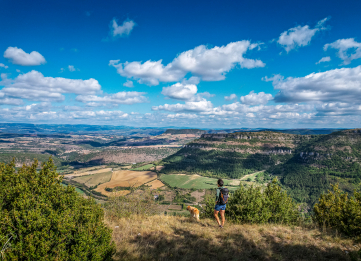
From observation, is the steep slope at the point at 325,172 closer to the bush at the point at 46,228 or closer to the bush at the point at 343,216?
the bush at the point at 343,216

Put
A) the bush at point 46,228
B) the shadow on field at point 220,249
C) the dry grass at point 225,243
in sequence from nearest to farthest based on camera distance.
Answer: the bush at point 46,228 → the shadow on field at point 220,249 → the dry grass at point 225,243

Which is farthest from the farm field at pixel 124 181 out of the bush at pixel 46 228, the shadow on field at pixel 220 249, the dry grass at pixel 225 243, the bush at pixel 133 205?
the bush at pixel 46 228

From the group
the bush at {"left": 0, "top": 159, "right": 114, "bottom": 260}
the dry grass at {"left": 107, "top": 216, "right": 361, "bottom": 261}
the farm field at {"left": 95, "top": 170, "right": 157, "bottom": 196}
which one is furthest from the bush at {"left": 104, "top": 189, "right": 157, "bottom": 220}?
the farm field at {"left": 95, "top": 170, "right": 157, "bottom": 196}

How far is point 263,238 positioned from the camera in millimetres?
12258

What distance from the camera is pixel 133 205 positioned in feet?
71.4

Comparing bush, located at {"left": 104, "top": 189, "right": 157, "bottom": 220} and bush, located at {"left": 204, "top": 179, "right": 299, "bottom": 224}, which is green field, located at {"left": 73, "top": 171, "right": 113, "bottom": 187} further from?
bush, located at {"left": 204, "top": 179, "right": 299, "bottom": 224}

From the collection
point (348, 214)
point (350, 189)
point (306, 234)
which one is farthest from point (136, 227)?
point (350, 189)

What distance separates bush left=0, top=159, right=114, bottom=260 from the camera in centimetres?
610

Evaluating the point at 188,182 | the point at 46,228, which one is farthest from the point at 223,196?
the point at 188,182

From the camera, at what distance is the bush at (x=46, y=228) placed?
6098 mm

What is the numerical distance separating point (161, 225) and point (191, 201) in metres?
103

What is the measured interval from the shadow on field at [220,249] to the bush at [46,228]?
2.93 m

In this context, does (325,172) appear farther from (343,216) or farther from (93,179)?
(93,179)

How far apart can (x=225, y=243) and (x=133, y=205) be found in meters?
13.6
